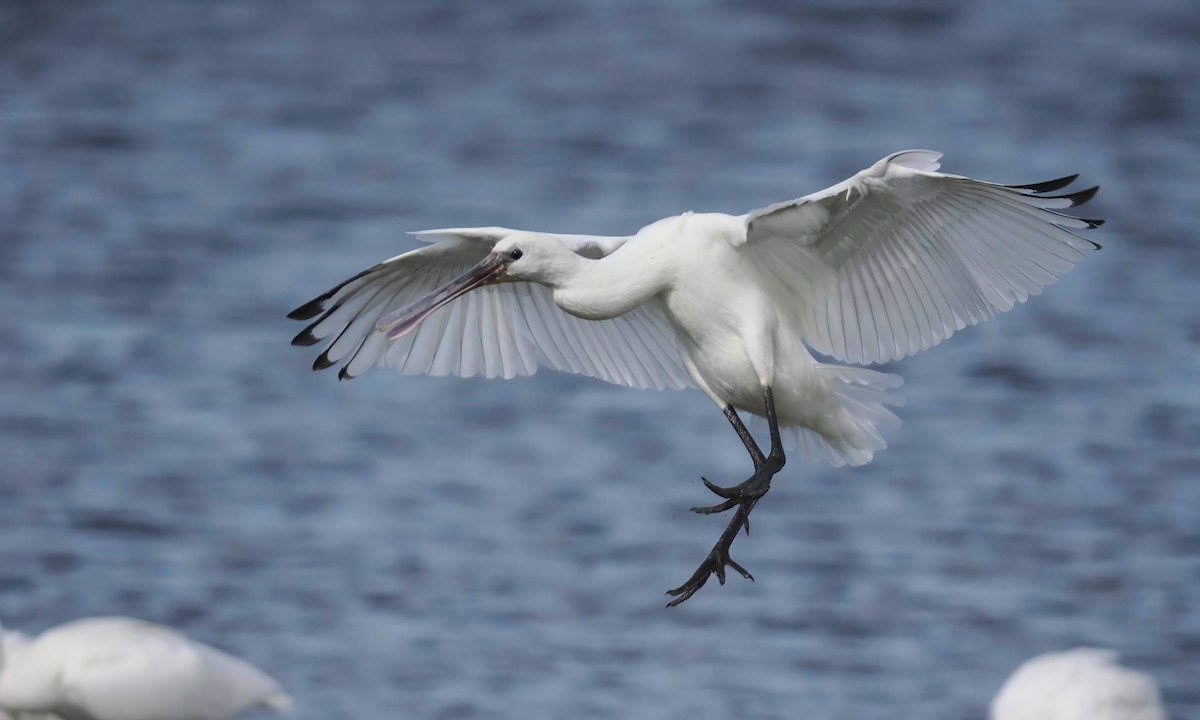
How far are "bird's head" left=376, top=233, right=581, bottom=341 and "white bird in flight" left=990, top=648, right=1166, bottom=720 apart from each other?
88.3 inches

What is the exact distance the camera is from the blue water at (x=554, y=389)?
12.1 metres

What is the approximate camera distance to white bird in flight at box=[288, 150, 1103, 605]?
746cm

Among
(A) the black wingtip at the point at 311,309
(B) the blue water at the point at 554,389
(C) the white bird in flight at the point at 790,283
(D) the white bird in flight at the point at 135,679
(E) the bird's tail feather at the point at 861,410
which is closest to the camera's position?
(C) the white bird in flight at the point at 790,283

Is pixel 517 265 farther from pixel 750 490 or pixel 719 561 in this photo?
pixel 719 561

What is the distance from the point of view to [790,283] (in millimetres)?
7934

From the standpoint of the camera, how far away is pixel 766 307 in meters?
7.68

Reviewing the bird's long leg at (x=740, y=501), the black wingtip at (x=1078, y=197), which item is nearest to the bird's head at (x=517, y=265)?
the bird's long leg at (x=740, y=501)

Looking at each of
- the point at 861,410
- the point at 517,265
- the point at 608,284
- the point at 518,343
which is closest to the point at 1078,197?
the point at 861,410

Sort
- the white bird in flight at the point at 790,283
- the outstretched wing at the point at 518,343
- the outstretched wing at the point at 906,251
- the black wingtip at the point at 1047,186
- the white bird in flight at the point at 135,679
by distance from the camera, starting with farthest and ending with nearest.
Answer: the outstretched wing at the point at 518,343
the white bird in flight at the point at 135,679
the white bird in flight at the point at 790,283
the outstretched wing at the point at 906,251
the black wingtip at the point at 1047,186

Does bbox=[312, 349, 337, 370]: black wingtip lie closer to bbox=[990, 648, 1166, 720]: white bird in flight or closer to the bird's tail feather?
the bird's tail feather

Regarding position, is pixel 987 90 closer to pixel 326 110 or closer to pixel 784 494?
pixel 326 110

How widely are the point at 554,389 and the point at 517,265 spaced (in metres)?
8.20

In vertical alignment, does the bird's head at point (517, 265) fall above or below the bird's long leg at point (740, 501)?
above

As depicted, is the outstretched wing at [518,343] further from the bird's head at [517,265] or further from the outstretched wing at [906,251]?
the outstretched wing at [906,251]
